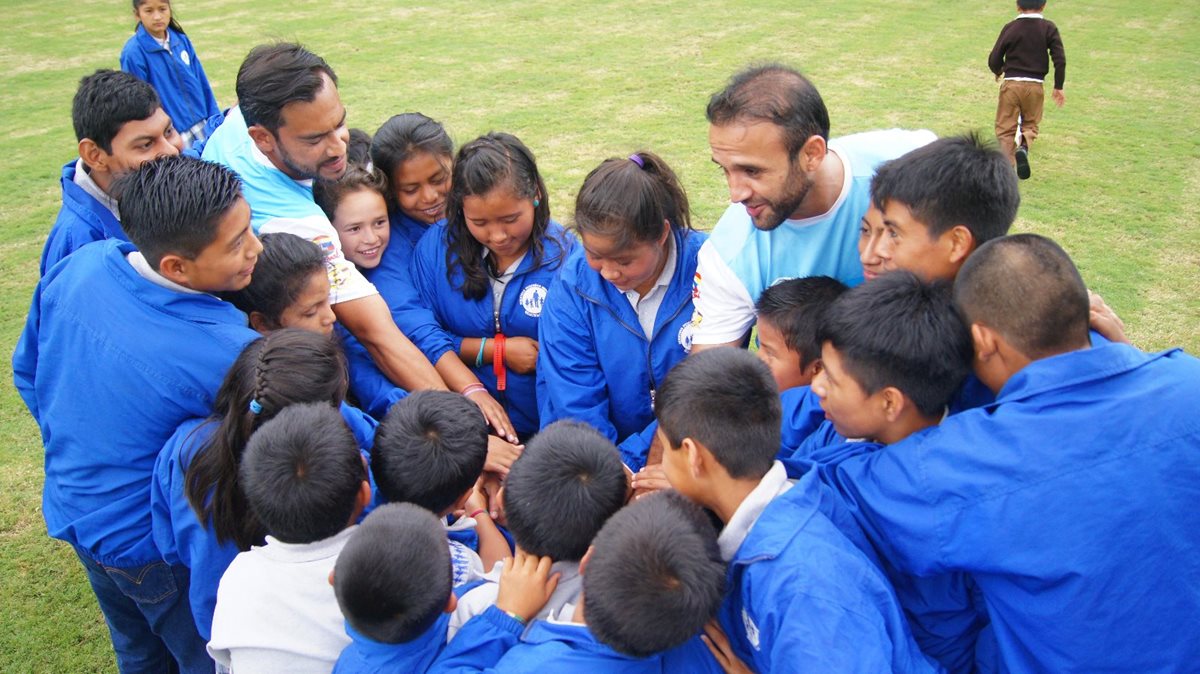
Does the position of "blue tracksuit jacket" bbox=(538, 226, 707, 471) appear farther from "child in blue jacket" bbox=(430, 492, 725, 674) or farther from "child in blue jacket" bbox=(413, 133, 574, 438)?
"child in blue jacket" bbox=(430, 492, 725, 674)

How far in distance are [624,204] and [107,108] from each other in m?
2.02

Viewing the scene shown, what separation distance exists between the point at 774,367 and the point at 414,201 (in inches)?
65.1

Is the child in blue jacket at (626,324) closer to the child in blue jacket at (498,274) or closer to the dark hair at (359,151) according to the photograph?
the child in blue jacket at (498,274)

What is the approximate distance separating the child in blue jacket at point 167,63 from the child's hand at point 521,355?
483 centimetres

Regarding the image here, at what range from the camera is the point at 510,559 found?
2.04m

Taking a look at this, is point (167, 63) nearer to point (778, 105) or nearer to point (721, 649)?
point (778, 105)

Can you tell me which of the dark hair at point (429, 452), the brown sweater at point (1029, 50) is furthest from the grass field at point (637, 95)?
the dark hair at point (429, 452)

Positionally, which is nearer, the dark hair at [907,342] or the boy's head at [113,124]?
the dark hair at [907,342]

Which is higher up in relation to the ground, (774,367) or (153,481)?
(774,367)

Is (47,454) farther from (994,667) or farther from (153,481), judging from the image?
(994,667)

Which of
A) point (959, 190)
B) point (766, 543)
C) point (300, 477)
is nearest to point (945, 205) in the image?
point (959, 190)

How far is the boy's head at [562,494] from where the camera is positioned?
199 cm

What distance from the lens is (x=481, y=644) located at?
1.87m

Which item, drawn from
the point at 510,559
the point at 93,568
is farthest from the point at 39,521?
the point at 510,559
